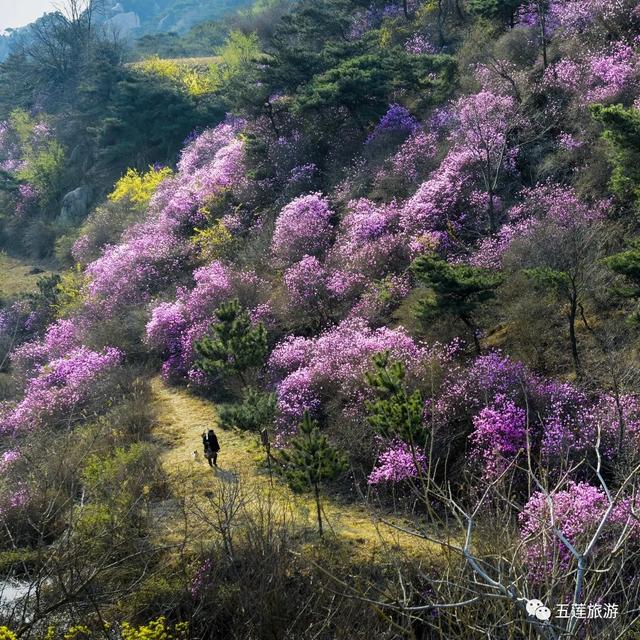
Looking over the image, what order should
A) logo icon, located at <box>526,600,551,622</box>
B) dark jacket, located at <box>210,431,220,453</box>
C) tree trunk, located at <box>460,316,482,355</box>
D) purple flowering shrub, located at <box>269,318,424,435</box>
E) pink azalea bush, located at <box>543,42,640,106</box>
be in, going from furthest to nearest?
pink azalea bush, located at <box>543,42,640,106</box> < purple flowering shrub, located at <box>269,318,424,435</box> < dark jacket, located at <box>210,431,220,453</box> < tree trunk, located at <box>460,316,482,355</box> < logo icon, located at <box>526,600,551,622</box>

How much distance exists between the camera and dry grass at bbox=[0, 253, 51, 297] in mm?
32688

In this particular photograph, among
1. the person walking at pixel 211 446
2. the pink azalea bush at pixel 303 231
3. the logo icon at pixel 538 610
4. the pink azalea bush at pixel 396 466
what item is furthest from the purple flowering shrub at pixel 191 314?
the logo icon at pixel 538 610

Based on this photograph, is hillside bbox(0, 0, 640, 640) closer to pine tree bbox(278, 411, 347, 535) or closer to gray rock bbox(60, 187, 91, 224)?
pine tree bbox(278, 411, 347, 535)

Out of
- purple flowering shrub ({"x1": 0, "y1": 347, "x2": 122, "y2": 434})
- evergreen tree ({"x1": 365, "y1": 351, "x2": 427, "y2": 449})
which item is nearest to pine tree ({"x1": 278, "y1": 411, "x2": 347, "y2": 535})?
evergreen tree ({"x1": 365, "y1": 351, "x2": 427, "y2": 449})

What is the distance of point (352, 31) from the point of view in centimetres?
3316

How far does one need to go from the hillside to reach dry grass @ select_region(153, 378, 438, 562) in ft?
0.35

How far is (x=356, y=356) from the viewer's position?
46.9 ft

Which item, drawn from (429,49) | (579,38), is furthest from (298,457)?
(429,49)

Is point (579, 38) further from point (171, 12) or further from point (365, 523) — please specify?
point (171, 12)

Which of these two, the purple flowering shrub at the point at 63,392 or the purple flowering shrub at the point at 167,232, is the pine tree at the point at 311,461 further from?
the purple flowering shrub at the point at 167,232

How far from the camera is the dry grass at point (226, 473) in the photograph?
1000cm

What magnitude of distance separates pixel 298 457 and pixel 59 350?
16.9m

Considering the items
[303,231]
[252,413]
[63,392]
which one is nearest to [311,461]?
[252,413]

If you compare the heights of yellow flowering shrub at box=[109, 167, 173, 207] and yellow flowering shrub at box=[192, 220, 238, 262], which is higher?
yellow flowering shrub at box=[109, 167, 173, 207]
